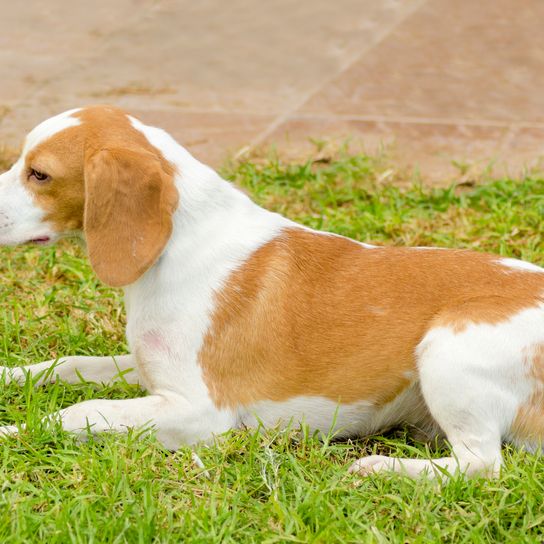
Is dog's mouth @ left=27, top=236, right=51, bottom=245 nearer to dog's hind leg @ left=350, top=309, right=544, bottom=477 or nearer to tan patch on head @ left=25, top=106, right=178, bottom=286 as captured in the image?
tan patch on head @ left=25, top=106, right=178, bottom=286

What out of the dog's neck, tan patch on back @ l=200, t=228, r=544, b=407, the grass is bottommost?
the grass

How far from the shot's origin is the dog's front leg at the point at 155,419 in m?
4.03

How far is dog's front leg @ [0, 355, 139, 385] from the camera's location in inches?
181

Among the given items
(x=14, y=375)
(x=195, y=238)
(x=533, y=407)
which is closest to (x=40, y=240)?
(x=195, y=238)

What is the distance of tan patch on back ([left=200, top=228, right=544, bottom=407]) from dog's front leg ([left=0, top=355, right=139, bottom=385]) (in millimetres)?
666

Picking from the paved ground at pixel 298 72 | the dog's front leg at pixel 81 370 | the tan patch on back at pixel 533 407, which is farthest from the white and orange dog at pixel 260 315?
the paved ground at pixel 298 72

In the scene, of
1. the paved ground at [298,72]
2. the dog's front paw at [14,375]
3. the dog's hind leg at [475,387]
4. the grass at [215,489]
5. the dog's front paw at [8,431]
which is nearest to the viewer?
the grass at [215,489]

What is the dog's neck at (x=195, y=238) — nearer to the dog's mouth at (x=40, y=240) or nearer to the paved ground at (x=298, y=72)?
the dog's mouth at (x=40, y=240)

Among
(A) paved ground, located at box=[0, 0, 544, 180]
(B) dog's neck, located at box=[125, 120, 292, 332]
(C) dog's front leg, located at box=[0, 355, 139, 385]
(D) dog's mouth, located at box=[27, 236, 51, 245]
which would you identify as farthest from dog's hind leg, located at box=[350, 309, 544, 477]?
(A) paved ground, located at box=[0, 0, 544, 180]

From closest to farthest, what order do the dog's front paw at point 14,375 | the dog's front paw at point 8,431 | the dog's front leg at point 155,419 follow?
the dog's front leg at point 155,419 → the dog's front paw at point 8,431 → the dog's front paw at point 14,375

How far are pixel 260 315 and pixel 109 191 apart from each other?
29.7 inches

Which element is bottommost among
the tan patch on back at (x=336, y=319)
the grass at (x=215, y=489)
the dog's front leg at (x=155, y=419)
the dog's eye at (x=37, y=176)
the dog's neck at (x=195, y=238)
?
the grass at (x=215, y=489)

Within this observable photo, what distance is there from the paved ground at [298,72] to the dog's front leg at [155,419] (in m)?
3.42

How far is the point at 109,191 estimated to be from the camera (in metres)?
3.93
